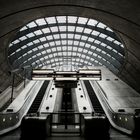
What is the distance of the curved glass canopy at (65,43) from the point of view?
26734 millimetres

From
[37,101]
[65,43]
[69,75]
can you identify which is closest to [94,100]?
[37,101]

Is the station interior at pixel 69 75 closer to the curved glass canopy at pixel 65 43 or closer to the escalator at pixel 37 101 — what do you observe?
the escalator at pixel 37 101

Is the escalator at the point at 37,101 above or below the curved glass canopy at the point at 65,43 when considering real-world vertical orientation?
below

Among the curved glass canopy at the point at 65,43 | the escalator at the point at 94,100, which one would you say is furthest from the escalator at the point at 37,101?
the curved glass canopy at the point at 65,43

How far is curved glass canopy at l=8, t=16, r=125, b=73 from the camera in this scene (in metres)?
26.7

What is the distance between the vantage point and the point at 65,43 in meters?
37.1

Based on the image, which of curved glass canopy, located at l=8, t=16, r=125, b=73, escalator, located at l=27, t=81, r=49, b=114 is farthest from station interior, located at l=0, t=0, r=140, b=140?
curved glass canopy, located at l=8, t=16, r=125, b=73

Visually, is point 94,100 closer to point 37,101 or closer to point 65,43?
point 37,101

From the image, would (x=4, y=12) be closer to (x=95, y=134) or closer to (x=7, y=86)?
(x=95, y=134)

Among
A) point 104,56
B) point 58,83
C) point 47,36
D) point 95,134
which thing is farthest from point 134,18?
point 104,56

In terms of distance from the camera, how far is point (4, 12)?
372 inches

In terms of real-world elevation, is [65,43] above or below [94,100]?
above

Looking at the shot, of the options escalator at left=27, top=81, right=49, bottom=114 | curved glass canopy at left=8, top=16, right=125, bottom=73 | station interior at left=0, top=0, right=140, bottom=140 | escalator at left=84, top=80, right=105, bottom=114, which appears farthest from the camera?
curved glass canopy at left=8, top=16, right=125, bottom=73

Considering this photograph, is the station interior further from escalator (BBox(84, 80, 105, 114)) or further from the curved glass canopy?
the curved glass canopy
